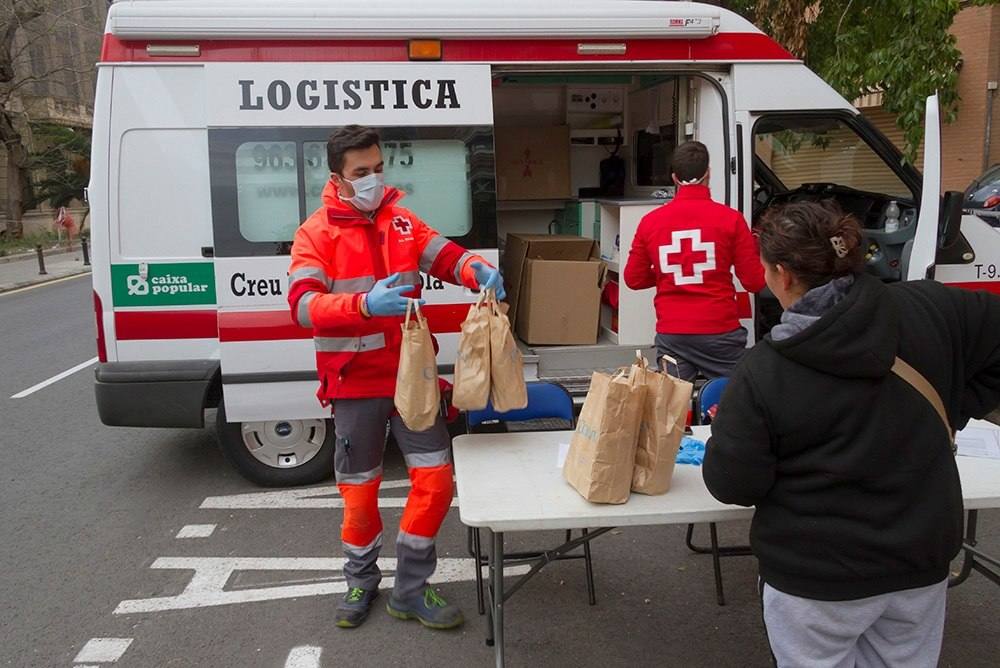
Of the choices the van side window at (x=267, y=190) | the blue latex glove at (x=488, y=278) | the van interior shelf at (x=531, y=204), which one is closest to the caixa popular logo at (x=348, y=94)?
the van side window at (x=267, y=190)

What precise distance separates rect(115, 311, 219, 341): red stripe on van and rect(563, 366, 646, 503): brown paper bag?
272 cm

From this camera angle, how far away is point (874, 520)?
201cm

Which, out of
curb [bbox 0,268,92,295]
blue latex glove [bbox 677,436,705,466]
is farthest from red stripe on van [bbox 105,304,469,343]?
curb [bbox 0,268,92,295]

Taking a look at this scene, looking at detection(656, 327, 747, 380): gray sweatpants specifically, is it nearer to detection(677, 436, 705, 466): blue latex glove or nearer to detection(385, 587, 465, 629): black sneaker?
detection(677, 436, 705, 466): blue latex glove

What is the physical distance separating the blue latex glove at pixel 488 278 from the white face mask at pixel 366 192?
0.47 meters

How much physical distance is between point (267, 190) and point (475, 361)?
207 cm

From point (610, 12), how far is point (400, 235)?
2171 millimetres

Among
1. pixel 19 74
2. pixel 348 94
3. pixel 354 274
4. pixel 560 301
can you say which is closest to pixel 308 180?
pixel 348 94

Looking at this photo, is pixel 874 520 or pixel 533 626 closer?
pixel 874 520

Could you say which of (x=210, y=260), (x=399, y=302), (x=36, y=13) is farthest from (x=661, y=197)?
(x=36, y=13)

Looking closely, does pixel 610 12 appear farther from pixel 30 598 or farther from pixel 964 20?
pixel 964 20

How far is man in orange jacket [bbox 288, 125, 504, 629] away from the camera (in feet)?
10.5

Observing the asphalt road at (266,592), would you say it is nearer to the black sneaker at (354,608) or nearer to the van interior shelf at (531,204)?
the black sneaker at (354,608)

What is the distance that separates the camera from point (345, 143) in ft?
10.5
